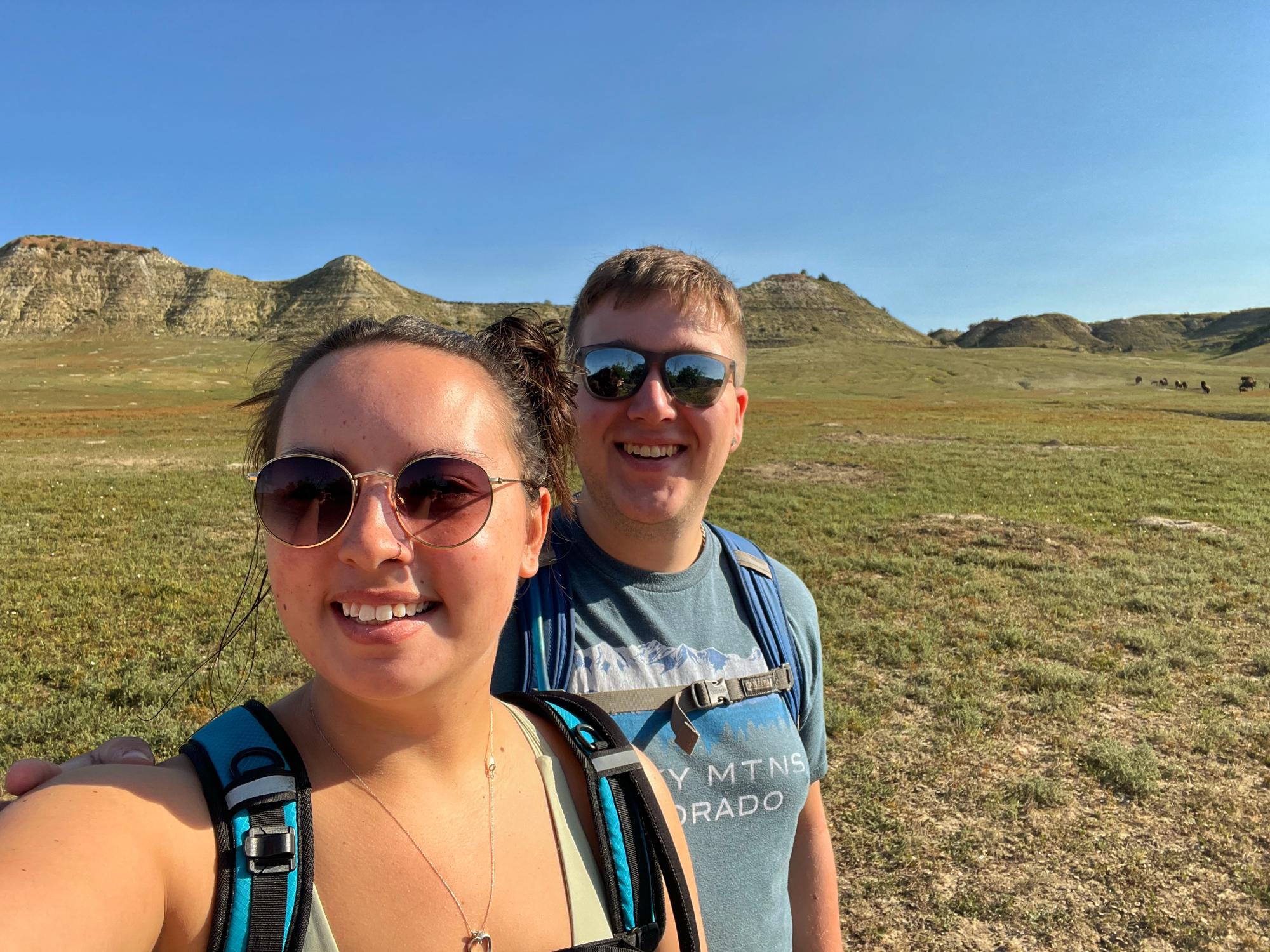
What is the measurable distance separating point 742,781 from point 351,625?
112 centimetres

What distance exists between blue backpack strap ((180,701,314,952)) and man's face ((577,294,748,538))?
3.58ft

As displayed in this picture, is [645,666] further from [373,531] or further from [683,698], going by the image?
[373,531]

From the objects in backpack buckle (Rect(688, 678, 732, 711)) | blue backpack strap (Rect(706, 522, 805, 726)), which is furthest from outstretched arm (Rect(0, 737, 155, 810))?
blue backpack strap (Rect(706, 522, 805, 726))

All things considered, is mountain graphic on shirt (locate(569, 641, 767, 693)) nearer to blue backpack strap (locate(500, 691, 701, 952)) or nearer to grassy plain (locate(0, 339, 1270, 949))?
A: blue backpack strap (locate(500, 691, 701, 952))

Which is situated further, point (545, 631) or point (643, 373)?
point (643, 373)

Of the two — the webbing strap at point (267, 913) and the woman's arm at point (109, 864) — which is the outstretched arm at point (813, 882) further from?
the woman's arm at point (109, 864)

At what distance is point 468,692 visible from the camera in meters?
1.43

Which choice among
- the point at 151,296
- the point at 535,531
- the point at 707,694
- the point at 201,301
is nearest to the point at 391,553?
the point at 535,531

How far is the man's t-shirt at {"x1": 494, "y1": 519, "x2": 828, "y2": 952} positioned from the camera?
6.05 ft

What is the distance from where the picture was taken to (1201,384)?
57.8 meters

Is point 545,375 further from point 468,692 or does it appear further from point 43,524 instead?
point 43,524

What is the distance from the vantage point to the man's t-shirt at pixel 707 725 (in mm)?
1843

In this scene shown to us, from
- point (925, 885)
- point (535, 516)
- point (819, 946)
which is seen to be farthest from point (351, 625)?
point (925, 885)

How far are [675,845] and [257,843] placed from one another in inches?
31.4
